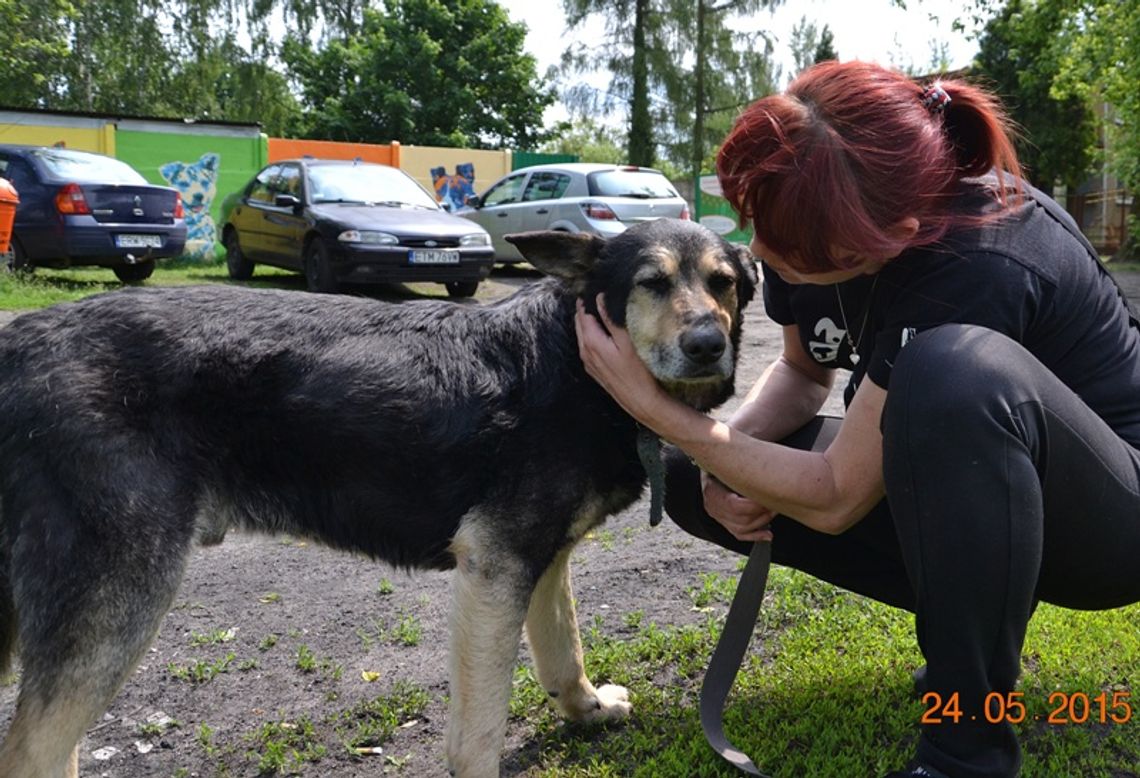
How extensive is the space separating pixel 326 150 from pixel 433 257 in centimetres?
1164

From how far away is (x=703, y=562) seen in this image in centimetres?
414

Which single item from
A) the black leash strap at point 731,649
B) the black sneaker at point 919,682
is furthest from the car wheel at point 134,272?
the black sneaker at point 919,682

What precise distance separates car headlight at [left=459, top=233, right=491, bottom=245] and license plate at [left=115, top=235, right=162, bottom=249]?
4091 mm

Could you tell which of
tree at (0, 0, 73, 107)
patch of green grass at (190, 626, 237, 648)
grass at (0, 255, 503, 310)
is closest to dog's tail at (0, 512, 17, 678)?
patch of green grass at (190, 626, 237, 648)

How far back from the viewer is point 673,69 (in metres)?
32.5

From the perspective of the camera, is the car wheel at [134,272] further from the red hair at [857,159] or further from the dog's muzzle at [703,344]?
the red hair at [857,159]

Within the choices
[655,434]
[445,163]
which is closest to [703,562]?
[655,434]

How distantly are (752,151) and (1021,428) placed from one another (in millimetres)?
878

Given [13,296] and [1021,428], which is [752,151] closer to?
[1021,428]

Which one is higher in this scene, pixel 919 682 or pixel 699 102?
pixel 699 102

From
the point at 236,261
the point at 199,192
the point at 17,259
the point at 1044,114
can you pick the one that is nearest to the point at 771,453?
the point at 17,259

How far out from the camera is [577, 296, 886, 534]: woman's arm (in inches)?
91.4

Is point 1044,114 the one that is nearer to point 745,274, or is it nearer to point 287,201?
point 287,201

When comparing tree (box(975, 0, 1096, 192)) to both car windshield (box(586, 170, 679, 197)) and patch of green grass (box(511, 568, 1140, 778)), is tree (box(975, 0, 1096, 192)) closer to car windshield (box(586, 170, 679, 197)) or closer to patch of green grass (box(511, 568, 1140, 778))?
car windshield (box(586, 170, 679, 197))
